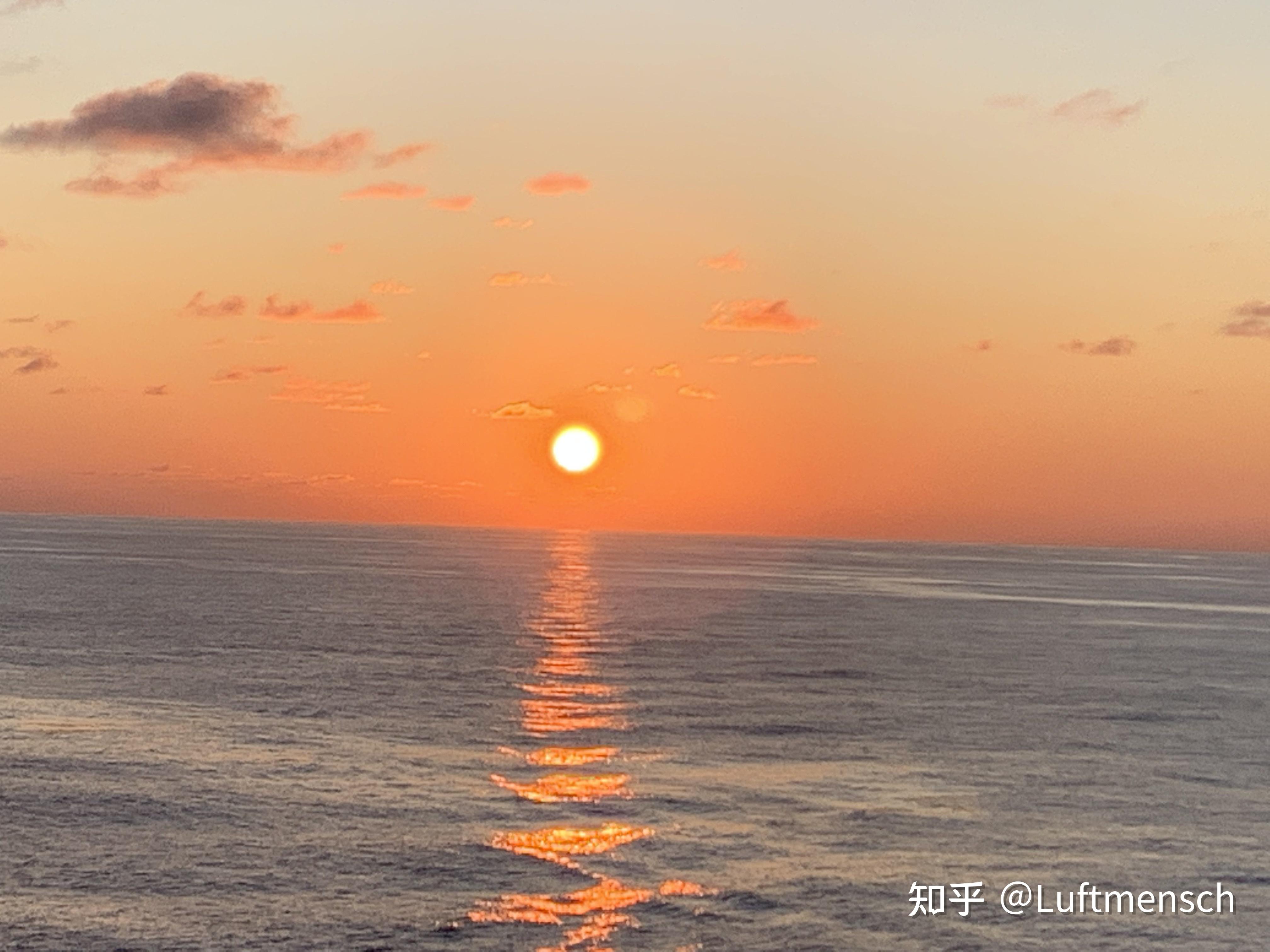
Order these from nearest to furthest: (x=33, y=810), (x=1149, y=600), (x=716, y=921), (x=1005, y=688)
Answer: (x=716, y=921) → (x=33, y=810) → (x=1005, y=688) → (x=1149, y=600)

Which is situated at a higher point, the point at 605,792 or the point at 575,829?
the point at 605,792

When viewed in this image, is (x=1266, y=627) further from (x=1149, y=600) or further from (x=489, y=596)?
(x=489, y=596)

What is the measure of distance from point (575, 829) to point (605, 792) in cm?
377

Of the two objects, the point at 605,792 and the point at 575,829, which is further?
the point at 605,792

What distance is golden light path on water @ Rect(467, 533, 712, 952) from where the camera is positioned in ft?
82.0

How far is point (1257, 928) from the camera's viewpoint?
25625 mm

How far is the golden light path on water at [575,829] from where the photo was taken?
2500 cm

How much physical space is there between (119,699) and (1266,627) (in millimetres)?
91549

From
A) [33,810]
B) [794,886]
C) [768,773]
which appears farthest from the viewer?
[768,773]

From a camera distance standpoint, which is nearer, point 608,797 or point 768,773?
point 608,797

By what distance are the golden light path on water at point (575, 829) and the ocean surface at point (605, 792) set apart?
0.11 metres

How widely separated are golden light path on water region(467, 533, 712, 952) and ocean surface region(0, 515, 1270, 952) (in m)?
0.11

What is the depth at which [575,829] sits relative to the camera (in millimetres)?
31000

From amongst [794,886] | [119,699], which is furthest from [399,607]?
[794,886]
